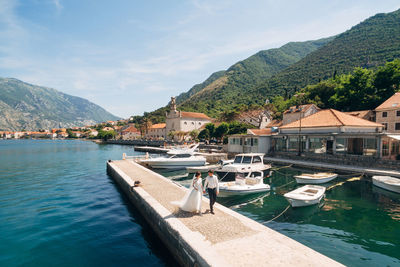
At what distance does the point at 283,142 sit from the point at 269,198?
2156 centimetres

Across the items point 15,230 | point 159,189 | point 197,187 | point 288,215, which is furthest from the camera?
point 159,189

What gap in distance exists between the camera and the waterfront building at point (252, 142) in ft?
120

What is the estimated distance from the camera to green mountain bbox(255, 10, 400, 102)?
343 ft

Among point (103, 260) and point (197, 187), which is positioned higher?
point (197, 187)

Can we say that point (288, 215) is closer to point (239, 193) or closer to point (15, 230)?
point (239, 193)

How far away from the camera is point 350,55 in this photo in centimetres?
11881

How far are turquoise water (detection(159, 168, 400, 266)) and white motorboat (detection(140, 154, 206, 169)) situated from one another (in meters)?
13.3

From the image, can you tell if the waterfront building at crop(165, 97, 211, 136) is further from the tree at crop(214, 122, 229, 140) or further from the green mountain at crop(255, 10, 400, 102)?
the green mountain at crop(255, 10, 400, 102)

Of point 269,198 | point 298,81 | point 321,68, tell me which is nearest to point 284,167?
point 269,198

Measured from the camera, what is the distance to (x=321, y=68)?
125 meters

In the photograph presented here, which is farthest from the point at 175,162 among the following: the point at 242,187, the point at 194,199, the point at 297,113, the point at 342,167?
the point at 297,113

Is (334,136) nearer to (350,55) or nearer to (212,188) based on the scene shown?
(212,188)

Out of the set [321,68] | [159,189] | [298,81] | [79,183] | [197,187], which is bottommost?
[79,183]

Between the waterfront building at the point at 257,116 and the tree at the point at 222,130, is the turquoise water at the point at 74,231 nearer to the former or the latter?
the tree at the point at 222,130
